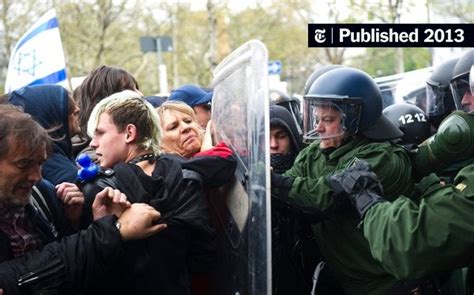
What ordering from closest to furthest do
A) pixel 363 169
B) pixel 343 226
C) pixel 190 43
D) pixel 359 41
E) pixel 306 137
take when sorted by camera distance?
pixel 363 169 → pixel 343 226 → pixel 306 137 → pixel 359 41 → pixel 190 43

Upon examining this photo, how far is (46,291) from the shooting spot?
2359mm

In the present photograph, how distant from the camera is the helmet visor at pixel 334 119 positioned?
3.33m

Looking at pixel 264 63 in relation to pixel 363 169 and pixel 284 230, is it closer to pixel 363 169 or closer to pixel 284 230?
Result: pixel 363 169

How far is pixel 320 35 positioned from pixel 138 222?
3.05 metres

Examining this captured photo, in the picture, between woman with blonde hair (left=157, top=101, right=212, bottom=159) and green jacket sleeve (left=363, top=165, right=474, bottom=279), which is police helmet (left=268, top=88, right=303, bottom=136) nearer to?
woman with blonde hair (left=157, top=101, right=212, bottom=159)

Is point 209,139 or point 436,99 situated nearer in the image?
point 209,139

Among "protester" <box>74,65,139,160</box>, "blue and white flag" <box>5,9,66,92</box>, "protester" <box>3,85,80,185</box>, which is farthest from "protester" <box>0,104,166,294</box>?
"blue and white flag" <box>5,9,66,92</box>

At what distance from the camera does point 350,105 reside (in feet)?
11.1

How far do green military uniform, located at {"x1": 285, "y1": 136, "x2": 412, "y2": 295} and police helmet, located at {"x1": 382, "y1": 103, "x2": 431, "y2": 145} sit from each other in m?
1.49

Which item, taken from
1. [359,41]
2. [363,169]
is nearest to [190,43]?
[359,41]

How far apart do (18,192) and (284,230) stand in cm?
145

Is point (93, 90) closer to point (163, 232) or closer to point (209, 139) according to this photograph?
point (209, 139)

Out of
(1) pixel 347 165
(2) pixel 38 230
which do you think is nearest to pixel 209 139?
(1) pixel 347 165

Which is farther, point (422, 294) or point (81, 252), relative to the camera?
point (422, 294)
